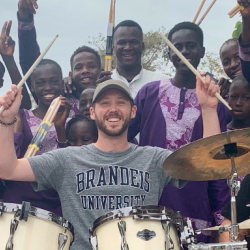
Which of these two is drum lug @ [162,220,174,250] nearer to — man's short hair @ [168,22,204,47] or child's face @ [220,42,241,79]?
man's short hair @ [168,22,204,47]

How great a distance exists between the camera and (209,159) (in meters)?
3.16

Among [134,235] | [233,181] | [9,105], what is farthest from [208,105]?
[9,105]

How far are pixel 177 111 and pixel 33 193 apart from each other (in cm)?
133

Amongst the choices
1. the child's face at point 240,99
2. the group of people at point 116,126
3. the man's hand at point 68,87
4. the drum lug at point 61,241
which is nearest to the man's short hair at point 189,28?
the group of people at point 116,126

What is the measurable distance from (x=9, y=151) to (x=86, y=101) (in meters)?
1.49

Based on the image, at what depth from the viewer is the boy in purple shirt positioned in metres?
4.02

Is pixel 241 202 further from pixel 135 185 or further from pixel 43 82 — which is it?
pixel 43 82

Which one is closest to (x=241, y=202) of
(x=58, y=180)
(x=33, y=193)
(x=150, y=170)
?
(x=150, y=170)

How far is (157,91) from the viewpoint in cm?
439

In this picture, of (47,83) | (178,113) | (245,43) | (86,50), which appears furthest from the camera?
(86,50)

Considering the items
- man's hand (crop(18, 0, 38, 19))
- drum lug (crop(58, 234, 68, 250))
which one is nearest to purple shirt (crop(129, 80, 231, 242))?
drum lug (crop(58, 234, 68, 250))

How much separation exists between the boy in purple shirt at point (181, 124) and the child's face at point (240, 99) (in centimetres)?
10

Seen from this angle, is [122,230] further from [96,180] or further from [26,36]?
[26,36]

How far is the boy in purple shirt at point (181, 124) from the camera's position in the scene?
4.02m
